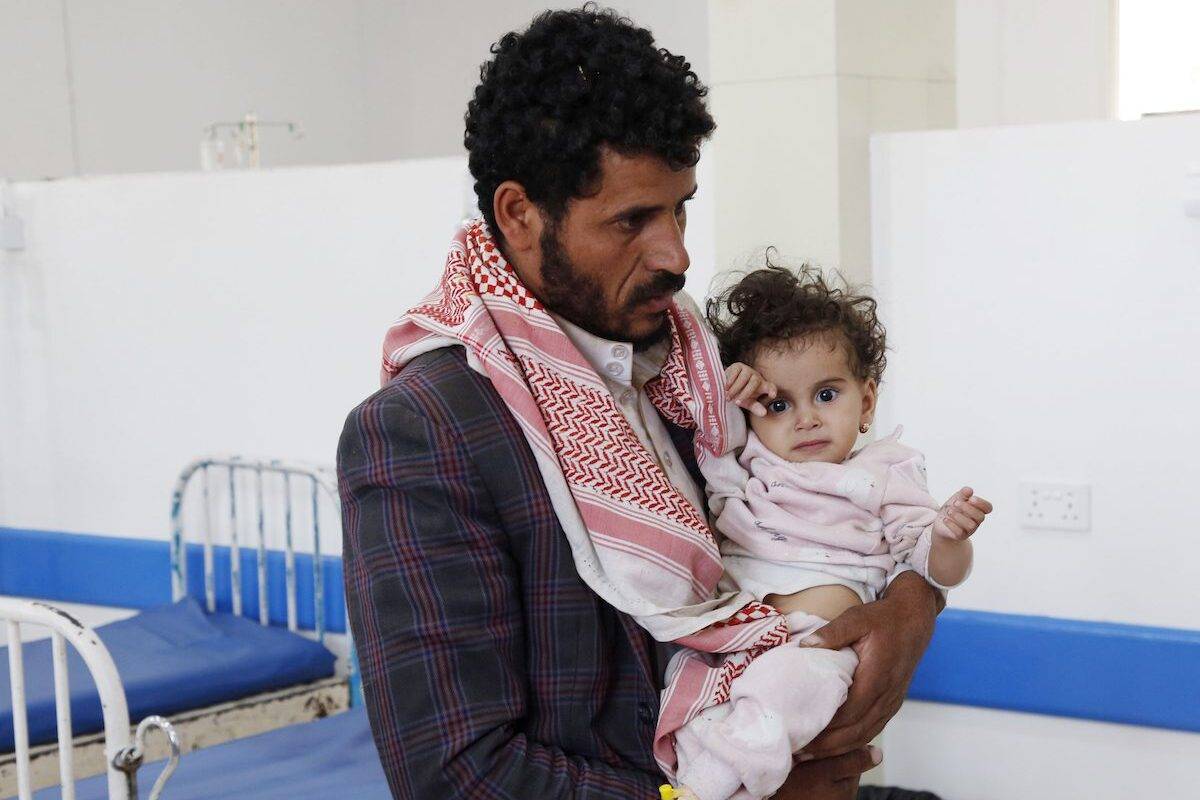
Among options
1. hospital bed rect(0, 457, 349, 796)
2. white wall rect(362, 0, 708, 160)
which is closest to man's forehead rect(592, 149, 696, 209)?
hospital bed rect(0, 457, 349, 796)

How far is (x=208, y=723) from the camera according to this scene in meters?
3.70

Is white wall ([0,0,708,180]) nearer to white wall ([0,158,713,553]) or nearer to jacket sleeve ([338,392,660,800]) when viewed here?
white wall ([0,158,713,553])

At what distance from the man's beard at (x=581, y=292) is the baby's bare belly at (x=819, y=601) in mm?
373

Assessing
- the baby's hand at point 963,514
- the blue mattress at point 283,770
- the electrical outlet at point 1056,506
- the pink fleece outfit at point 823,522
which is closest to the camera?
the baby's hand at point 963,514

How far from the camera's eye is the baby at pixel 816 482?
5.74 feet

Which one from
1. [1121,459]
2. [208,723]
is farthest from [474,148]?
[208,723]

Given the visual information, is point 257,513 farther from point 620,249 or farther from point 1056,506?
point 620,249

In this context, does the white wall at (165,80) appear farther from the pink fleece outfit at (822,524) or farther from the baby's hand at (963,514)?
the baby's hand at (963,514)

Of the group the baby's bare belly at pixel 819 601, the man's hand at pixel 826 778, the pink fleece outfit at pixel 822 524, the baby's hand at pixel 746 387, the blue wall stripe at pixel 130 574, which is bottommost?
the blue wall stripe at pixel 130 574

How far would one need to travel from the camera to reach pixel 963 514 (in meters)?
1.66

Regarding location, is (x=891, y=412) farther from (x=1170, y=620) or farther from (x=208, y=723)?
(x=208, y=723)

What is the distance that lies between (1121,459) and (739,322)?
1412 millimetres

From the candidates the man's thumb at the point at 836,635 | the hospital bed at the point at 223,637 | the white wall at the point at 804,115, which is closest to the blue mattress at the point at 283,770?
the hospital bed at the point at 223,637

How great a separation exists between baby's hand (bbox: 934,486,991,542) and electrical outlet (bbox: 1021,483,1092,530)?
1445 mm
